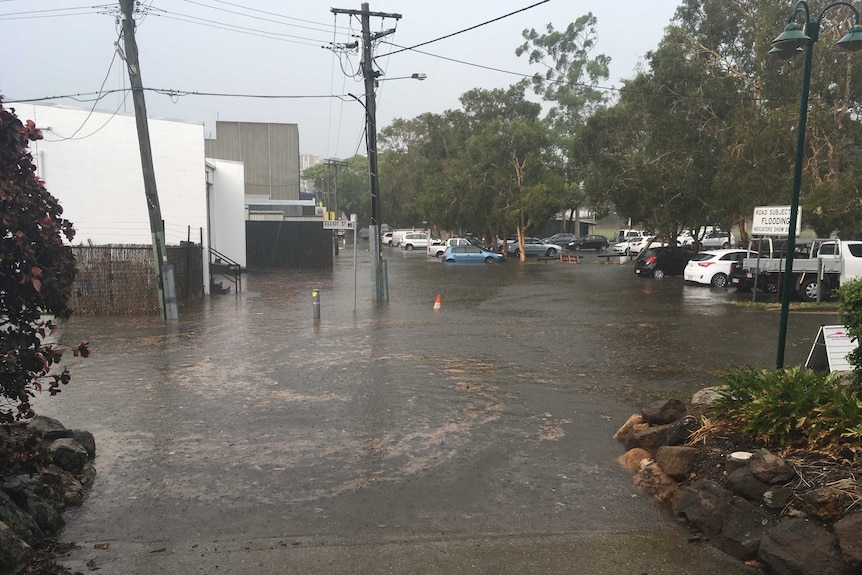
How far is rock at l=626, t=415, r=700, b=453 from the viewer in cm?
666

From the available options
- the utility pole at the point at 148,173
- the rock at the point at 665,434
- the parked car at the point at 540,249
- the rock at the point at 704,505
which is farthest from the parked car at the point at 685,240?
the rock at the point at 704,505

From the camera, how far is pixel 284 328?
16.3 m

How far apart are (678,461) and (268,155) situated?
5971 centimetres

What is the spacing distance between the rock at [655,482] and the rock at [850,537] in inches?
63.2

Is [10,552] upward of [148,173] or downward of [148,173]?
downward

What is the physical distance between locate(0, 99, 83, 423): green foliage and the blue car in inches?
1551

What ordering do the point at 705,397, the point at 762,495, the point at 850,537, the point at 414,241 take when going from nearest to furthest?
the point at 850,537 < the point at 762,495 < the point at 705,397 < the point at 414,241

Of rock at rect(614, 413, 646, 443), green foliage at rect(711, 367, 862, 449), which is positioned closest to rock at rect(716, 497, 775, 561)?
green foliage at rect(711, 367, 862, 449)

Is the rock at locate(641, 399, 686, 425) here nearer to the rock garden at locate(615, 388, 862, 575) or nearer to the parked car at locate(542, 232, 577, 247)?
the rock garden at locate(615, 388, 862, 575)

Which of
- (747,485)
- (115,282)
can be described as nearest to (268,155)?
(115,282)

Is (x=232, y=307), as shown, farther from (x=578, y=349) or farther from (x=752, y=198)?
(x=752, y=198)

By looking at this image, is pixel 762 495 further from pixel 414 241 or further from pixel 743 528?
pixel 414 241

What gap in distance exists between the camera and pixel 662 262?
31953mm

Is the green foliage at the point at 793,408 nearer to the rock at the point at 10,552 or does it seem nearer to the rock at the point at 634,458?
the rock at the point at 634,458
